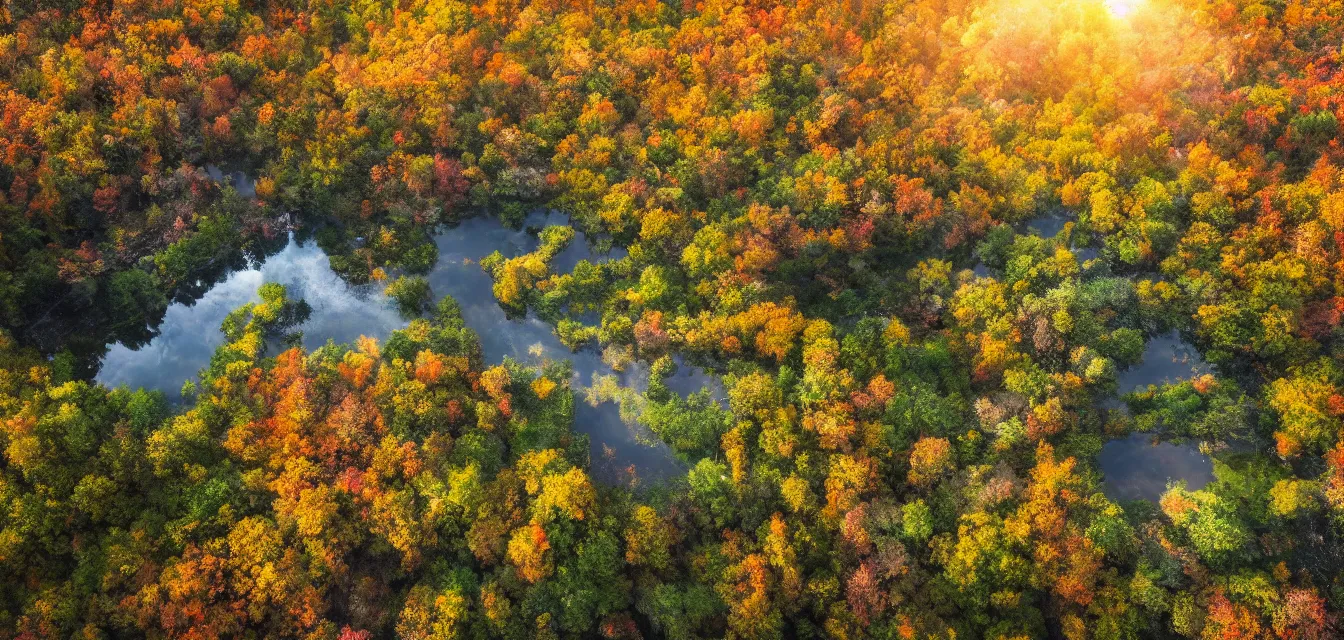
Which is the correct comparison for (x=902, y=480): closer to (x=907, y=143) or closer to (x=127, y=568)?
(x=907, y=143)

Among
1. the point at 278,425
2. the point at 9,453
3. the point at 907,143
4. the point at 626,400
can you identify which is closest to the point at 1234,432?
the point at 907,143

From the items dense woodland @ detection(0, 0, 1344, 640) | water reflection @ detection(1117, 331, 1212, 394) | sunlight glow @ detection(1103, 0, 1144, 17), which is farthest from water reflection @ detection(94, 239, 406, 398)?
sunlight glow @ detection(1103, 0, 1144, 17)

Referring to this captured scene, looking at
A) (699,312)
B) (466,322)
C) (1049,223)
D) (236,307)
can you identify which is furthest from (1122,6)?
(236,307)

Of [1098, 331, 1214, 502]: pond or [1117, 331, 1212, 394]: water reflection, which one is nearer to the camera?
[1098, 331, 1214, 502]: pond

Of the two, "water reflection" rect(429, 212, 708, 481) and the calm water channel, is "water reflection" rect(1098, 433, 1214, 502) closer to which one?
the calm water channel

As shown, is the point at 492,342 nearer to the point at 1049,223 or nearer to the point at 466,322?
the point at 466,322
